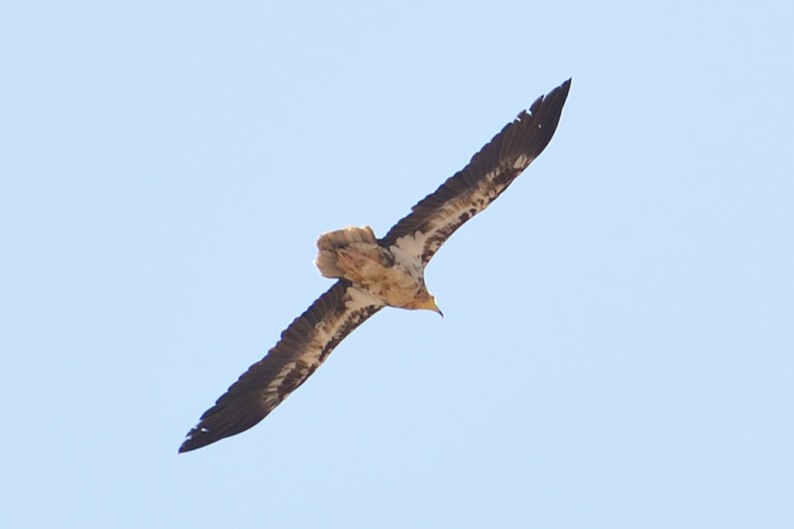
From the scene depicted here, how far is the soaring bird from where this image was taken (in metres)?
15.5

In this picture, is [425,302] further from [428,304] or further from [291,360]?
[291,360]

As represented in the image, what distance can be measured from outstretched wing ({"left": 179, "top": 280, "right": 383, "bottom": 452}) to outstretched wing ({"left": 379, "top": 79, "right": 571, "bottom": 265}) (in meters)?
0.95

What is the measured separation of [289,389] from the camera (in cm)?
1625

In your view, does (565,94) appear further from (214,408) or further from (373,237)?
(214,408)

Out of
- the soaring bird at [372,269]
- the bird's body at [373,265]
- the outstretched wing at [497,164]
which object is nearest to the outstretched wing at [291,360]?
the soaring bird at [372,269]

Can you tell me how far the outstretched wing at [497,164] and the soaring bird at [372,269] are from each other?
0.01 meters

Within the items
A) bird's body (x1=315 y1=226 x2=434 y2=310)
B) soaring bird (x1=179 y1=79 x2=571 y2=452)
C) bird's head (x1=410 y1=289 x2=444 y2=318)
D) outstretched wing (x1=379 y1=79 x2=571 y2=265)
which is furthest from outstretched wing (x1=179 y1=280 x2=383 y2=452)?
outstretched wing (x1=379 y1=79 x2=571 y2=265)

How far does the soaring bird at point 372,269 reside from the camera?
1548 cm

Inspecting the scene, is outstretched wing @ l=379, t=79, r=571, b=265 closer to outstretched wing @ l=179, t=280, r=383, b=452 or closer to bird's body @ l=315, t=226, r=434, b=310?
bird's body @ l=315, t=226, r=434, b=310

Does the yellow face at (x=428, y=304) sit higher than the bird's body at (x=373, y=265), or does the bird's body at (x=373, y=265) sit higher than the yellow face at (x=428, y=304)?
the bird's body at (x=373, y=265)

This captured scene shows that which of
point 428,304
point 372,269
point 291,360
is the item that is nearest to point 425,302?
point 428,304

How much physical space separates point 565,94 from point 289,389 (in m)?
4.53

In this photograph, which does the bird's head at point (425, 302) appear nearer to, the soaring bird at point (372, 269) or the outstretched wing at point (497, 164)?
the soaring bird at point (372, 269)

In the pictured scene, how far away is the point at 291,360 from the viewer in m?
16.2
